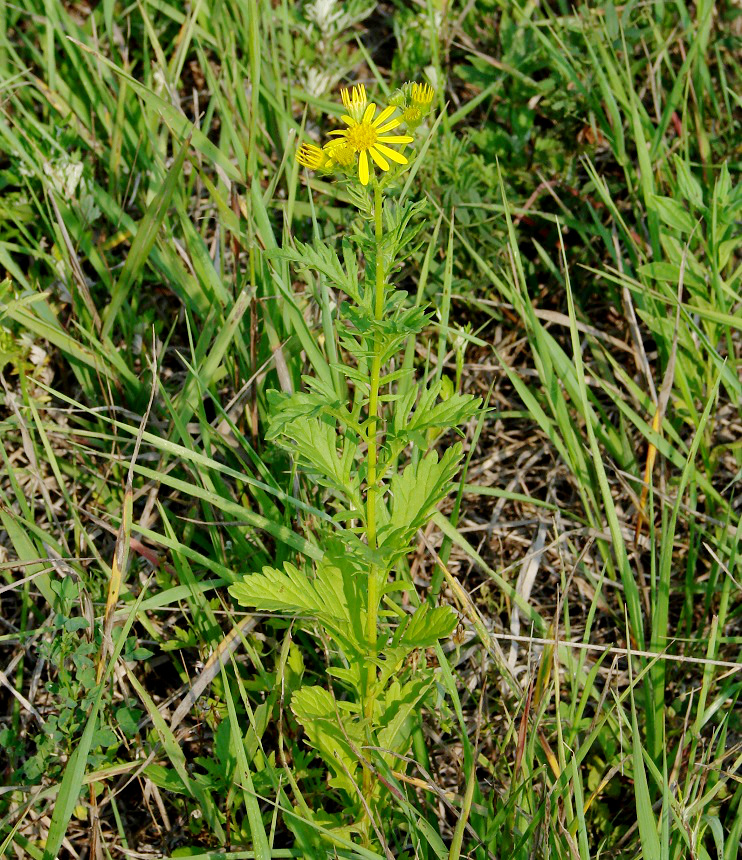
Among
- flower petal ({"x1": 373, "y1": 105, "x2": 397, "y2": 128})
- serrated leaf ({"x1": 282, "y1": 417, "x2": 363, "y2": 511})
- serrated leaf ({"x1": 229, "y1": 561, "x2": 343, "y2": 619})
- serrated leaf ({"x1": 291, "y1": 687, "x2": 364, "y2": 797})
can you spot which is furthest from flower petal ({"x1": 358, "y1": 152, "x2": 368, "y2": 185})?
serrated leaf ({"x1": 291, "y1": 687, "x2": 364, "y2": 797})

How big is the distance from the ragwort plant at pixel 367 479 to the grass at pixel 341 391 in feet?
0.36

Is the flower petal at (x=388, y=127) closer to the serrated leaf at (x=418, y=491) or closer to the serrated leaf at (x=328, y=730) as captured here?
the serrated leaf at (x=418, y=491)

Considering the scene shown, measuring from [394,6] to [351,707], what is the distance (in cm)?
279

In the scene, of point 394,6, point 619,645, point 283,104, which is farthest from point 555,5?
point 619,645

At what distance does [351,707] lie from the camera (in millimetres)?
1795

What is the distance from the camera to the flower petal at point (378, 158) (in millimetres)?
1444

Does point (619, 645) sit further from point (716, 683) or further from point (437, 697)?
point (437, 697)

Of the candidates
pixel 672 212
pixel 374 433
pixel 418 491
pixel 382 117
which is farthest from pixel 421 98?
pixel 672 212

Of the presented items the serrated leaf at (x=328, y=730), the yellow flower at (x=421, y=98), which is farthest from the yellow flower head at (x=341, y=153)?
the serrated leaf at (x=328, y=730)

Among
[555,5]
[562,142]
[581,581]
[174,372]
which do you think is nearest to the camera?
[581,581]

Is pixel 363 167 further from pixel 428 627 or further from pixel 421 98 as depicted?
pixel 428 627

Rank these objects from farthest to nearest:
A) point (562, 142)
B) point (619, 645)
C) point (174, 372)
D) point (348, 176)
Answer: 1. point (562, 142)
2. point (174, 372)
3. point (619, 645)
4. point (348, 176)

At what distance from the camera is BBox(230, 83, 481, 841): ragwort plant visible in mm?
1507

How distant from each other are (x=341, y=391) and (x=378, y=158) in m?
0.89
